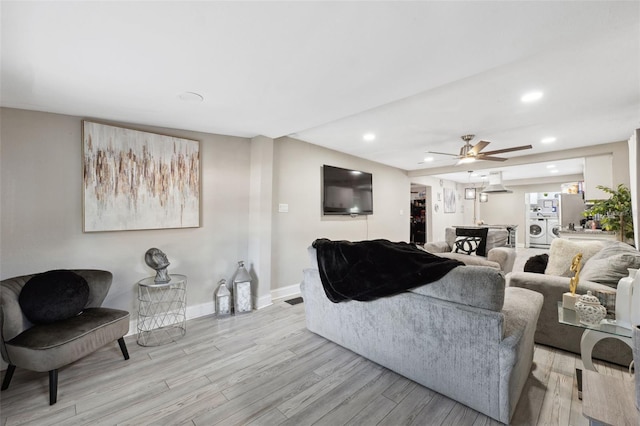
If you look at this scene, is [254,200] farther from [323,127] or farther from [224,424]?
[224,424]

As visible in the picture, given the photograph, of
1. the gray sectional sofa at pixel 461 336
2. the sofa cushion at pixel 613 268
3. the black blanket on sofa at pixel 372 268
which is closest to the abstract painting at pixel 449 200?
the sofa cushion at pixel 613 268

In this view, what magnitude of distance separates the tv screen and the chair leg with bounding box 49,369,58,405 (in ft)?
11.3

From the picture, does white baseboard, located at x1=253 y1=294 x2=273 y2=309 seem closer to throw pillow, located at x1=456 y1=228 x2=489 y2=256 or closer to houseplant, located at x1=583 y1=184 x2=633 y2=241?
throw pillow, located at x1=456 y1=228 x2=489 y2=256

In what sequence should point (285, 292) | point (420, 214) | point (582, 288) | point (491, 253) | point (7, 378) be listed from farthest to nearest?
point (420, 214), point (491, 253), point (285, 292), point (582, 288), point (7, 378)

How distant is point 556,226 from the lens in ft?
27.8

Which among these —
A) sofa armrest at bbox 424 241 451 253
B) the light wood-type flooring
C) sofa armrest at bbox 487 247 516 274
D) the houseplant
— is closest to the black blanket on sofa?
the light wood-type flooring

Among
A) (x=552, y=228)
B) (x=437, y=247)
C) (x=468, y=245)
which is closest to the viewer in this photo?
(x=468, y=245)

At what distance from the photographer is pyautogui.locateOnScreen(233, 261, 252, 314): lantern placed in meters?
3.24

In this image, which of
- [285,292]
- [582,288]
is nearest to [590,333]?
[582,288]


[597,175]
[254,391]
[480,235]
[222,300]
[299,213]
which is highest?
[597,175]

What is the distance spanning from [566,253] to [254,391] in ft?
11.8

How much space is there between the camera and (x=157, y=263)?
102 inches

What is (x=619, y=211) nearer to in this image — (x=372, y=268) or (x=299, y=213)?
(x=372, y=268)

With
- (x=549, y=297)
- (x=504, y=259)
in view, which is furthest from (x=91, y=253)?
(x=504, y=259)
